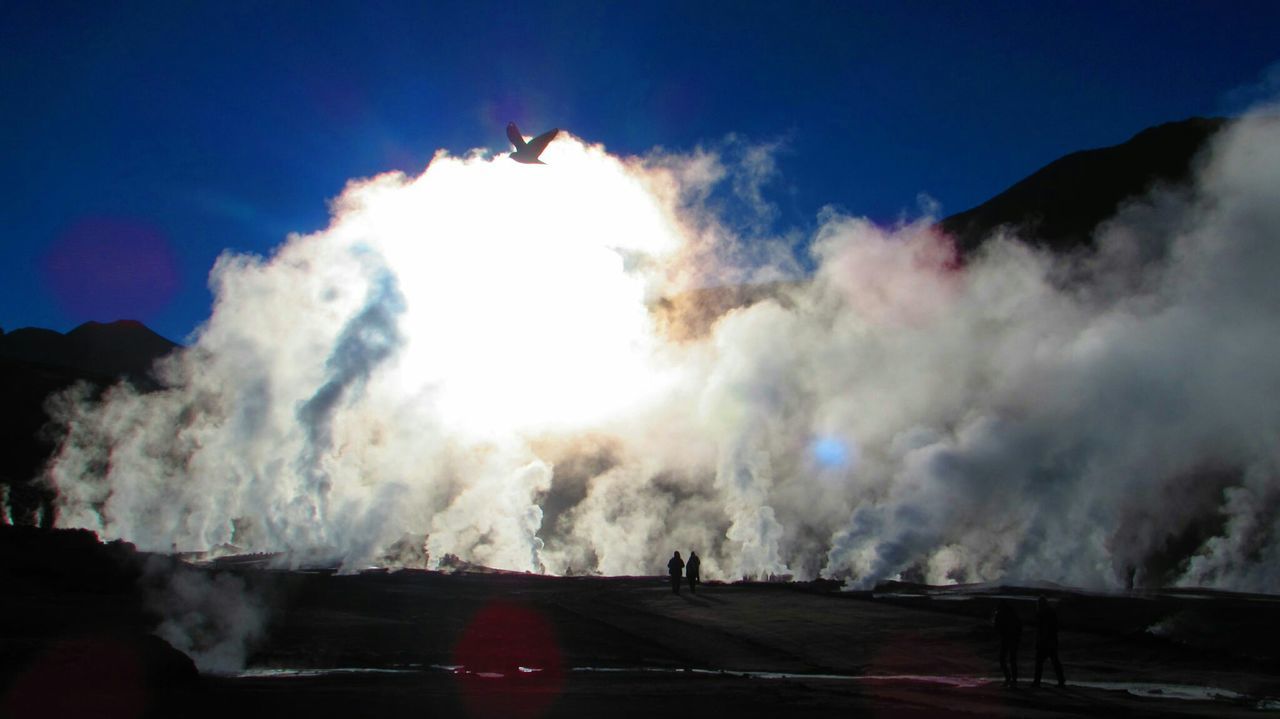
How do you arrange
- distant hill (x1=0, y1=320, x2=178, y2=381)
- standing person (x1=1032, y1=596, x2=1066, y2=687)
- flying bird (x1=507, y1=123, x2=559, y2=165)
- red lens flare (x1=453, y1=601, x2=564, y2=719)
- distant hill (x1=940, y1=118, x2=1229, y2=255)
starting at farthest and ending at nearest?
1. distant hill (x1=0, y1=320, x2=178, y2=381)
2. distant hill (x1=940, y1=118, x2=1229, y2=255)
3. flying bird (x1=507, y1=123, x2=559, y2=165)
4. standing person (x1=1032, y1=596, x2=1066, y2=687)
5. red lens flare (x1=453, y1=601, x2=564, y2=719)

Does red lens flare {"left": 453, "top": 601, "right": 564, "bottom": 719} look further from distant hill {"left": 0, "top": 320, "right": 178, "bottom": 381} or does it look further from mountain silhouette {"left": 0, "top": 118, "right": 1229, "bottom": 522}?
distant hill {"left": 0, "top": 320, "right": 178, "bottom": 381}

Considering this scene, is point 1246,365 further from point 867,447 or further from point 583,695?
point 583,695

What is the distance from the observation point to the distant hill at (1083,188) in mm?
94312

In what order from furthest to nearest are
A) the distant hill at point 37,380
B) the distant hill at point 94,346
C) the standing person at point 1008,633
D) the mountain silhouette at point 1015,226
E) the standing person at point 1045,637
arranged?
the distant hill at point 94,346 < the mountain silhouette at point 1015,226 < the distant hill at point 37,380 < the standing person at point 1008,633 < the standing person at point 1045,637

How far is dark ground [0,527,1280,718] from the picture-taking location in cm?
1070

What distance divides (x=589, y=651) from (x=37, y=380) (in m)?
95.6

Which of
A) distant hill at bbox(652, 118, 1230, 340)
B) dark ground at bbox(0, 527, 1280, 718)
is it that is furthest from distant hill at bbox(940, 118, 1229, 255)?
dark ground at bbox(0, 527, 1280, 718)

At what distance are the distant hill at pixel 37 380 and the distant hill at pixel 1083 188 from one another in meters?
87.1

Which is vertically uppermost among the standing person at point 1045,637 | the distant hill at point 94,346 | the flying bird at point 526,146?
the distant hill at point 94,346

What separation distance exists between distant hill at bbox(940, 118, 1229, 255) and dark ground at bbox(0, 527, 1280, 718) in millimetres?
74433

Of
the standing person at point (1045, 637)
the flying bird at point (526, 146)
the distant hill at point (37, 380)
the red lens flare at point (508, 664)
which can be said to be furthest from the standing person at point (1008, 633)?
the distant hill at point (37, 380)

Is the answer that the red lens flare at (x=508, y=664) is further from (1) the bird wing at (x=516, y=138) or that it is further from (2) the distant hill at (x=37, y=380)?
(2) the distant hill at (x=37, y=380)

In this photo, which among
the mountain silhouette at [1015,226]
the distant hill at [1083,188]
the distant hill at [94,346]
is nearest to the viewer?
the mountain silhouette at [1015,226]

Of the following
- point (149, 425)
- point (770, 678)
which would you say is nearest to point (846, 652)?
point (770, 678)
